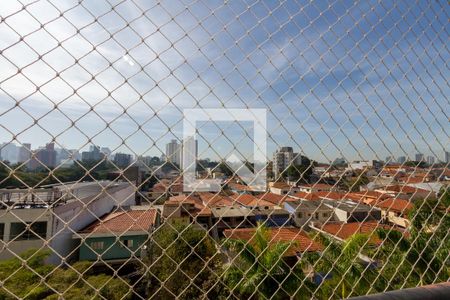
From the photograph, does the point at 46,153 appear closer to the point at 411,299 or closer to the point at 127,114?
the point at 127,114

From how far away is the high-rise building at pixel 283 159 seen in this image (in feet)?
3.69

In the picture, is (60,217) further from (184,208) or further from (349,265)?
(349,265)

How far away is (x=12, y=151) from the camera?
0.71 metres

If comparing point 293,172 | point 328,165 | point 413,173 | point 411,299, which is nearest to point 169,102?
point 293,172

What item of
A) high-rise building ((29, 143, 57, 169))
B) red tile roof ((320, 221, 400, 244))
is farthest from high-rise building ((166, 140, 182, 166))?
red tile roof ((320, 221, 400, 244))

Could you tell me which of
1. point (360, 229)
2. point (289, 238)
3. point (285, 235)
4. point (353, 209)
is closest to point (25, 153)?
point (353, 209)

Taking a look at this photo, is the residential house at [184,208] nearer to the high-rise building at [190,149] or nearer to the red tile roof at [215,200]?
the red tile roof at [215,200]

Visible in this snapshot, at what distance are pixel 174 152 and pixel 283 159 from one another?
17.7 inches

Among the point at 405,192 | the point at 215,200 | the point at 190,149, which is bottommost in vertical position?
the point at 405,192

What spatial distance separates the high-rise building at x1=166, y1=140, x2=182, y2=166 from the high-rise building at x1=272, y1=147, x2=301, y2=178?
387 millimetres

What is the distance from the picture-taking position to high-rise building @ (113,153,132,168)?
2.82 ft

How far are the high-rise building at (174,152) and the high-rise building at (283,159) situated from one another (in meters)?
0.39

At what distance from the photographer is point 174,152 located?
3.05 feet

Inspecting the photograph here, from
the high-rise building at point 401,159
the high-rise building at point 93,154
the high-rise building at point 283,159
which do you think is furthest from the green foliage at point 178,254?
the high-rise building at point 401,159
